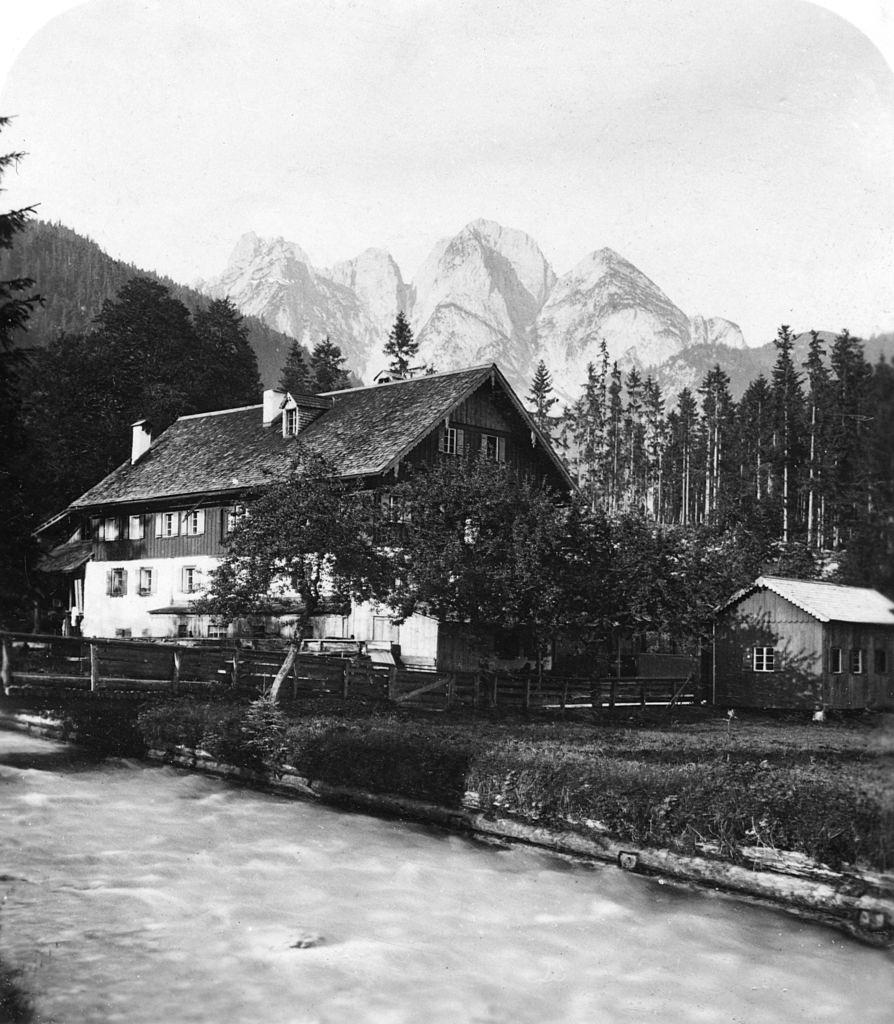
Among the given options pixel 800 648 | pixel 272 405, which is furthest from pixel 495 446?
pixel 800 648

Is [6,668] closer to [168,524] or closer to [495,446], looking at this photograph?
[168,524]

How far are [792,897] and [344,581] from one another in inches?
721

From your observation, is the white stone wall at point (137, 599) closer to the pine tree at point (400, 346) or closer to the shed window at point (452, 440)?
the shed window at point (452, 440)

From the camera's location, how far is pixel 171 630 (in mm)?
49188

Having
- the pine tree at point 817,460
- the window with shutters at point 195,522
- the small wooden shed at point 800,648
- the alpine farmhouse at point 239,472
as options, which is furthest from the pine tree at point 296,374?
the small wooden shed at point 800,648

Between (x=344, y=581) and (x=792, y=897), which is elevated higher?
(x=344, y=581)

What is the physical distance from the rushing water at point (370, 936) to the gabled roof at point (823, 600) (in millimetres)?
26037

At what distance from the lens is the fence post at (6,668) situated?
92.2 feet

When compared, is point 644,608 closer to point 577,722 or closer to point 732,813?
point 577,722

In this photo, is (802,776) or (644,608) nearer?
(802,776)

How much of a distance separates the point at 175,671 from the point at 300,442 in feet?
45.0

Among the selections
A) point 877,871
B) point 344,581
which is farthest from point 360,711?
point 877,871

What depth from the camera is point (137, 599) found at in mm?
52125

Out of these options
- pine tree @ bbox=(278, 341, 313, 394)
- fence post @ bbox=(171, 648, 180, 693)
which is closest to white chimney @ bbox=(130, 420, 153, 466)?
fence post @ bbox=(171, 648, 180, 693)
